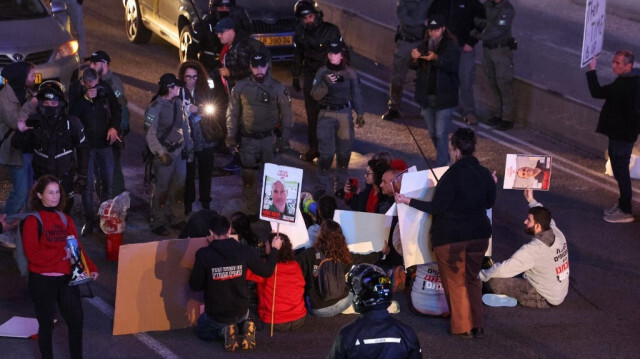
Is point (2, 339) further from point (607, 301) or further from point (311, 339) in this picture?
point (607, 301)

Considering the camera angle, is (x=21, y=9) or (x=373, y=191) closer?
(x=373, y=191)

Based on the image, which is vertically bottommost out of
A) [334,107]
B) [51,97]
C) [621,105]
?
[334,107]

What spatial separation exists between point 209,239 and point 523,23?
15232mm

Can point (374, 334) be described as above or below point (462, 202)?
below

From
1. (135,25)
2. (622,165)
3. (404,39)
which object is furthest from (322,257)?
(135,25)

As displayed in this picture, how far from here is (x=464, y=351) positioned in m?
10.2

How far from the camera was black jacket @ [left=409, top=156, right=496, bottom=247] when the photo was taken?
1012cm

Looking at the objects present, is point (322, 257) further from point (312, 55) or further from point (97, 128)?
point (312, 55)

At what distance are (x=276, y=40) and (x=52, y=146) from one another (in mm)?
7216

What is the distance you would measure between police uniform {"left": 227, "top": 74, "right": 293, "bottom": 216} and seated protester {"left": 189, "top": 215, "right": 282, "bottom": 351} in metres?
2.94

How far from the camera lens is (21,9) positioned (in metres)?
16.1

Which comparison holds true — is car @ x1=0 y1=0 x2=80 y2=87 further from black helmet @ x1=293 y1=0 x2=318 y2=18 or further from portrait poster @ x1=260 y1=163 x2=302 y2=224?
portrait poster @ x1=260 y1=163 x2=302 y2=224

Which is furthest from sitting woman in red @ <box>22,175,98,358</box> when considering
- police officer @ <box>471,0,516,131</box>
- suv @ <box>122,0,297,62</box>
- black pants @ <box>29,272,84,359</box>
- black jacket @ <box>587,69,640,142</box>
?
police officer @ <box>471,0,516,131</box>

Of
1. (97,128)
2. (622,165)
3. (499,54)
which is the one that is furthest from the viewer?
(499,54)
